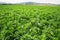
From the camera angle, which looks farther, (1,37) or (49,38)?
(49,38)

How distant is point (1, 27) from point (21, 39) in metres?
1.81

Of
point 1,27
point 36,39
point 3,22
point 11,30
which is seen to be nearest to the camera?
point 36,39

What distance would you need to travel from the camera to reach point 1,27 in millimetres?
6965

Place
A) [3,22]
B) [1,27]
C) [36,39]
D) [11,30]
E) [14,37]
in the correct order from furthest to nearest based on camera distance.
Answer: [3,22] → [1,27] → [11,30] → [14,37] → [36,39]

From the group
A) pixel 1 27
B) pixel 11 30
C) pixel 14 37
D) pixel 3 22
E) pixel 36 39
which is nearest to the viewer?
pixel 36 39

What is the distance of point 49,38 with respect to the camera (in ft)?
19.7

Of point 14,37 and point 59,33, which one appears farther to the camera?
point 59,33

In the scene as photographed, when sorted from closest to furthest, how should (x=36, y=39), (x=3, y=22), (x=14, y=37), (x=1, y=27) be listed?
(x=36, y=39) < (x=14, y=37) < (x=1, y=27) < (x=3, y=22)

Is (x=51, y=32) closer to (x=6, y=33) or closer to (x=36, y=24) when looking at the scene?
(x=36, y=24)

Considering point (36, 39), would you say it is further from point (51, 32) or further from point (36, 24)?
point (36, 24)

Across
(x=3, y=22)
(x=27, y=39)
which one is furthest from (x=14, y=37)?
(x=3, y=22)

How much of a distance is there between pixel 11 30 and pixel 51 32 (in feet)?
5.72

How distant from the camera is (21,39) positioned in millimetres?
5523

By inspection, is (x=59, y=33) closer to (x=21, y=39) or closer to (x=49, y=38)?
(x=49, y=38)
